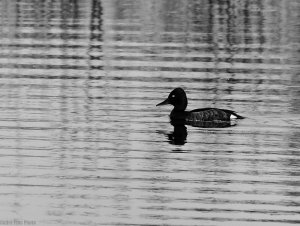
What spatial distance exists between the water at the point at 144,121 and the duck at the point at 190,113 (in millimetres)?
199

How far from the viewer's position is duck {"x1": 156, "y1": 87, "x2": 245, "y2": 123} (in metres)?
22.5

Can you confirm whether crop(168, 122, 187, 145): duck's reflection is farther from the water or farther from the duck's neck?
the duck's neck

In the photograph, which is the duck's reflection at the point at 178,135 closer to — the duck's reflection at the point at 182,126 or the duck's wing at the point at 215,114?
the duck's reflection at the point at 182,126

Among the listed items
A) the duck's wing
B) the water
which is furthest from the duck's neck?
the duck's wing

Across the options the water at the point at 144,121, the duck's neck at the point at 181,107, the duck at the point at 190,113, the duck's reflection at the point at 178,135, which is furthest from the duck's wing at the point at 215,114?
the duck's neck at the point at 181,107

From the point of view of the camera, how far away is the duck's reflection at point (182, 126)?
830 inches

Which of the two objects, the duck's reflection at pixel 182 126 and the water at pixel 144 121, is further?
the duck's reflection at pixel 182 126

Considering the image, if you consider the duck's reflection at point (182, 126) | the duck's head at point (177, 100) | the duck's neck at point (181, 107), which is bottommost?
the duck's reflection at point (182, 126)

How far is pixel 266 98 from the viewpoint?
24.6m

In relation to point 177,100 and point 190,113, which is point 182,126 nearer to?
point 190,113

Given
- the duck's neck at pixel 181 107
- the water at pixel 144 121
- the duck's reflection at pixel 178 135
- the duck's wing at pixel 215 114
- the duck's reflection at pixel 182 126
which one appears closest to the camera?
the water at pixel 144 121

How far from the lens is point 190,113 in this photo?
23.5 m

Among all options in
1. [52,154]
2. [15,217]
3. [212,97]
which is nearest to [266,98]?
[212,97]

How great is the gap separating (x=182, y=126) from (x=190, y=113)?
2.16ft
